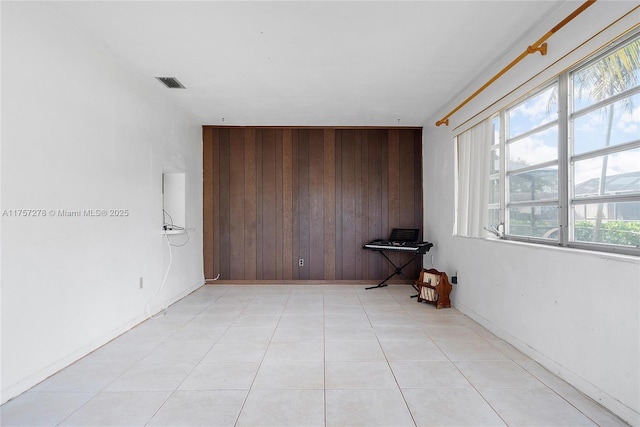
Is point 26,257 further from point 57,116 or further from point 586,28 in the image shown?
point 586,28

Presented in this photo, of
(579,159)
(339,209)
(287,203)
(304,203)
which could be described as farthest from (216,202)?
(579,159)

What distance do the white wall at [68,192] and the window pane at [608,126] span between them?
3514 mm

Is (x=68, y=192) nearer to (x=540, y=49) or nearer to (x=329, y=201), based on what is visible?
(x=540, y=49)

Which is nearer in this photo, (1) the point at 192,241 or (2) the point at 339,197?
(1) the point at 192,241

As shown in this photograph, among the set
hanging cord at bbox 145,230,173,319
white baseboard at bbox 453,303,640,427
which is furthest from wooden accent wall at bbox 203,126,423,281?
white baseboard at bbox 453,303,640,427

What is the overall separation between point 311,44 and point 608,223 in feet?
7.87

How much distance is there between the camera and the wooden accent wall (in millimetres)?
5625

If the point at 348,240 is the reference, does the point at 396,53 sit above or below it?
above

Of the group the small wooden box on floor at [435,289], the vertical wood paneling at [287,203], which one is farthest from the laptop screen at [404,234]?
the vertical wood paneling at [287,203]

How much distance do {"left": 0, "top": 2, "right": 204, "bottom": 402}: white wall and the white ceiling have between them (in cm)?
30

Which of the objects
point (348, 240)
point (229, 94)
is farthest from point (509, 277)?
point (229, 94)

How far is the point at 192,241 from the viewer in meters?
5.12

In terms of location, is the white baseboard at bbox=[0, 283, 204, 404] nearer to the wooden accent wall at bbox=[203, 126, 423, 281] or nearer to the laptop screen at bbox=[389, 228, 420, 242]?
the wooden accent wall at bbox=[203, 126, 423, 281]

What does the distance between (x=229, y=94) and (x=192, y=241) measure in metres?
2.20
